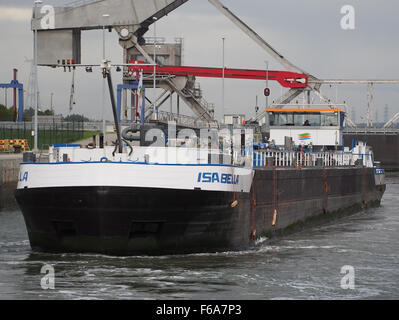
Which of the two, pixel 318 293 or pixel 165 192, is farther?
pixel 165 192

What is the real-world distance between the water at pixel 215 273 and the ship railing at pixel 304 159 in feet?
11.5

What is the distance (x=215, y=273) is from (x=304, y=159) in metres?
15.7

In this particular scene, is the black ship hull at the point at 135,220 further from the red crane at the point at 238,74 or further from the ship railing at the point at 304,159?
the red crane at the point at 238,74

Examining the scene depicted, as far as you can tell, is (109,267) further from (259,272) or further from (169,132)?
(169,132)

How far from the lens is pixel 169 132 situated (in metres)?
26.6

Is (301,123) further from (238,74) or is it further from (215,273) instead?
(238,74)

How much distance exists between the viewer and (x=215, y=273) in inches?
807

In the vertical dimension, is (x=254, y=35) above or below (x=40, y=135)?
above

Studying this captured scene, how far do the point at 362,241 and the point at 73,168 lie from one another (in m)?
12.2

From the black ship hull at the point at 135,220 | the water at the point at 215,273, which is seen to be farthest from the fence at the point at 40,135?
the black ship hull at the point at 135,220

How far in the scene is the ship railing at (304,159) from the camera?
29366 millimetres

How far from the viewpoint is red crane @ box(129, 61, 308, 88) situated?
224ft

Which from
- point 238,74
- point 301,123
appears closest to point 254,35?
point 238,74
